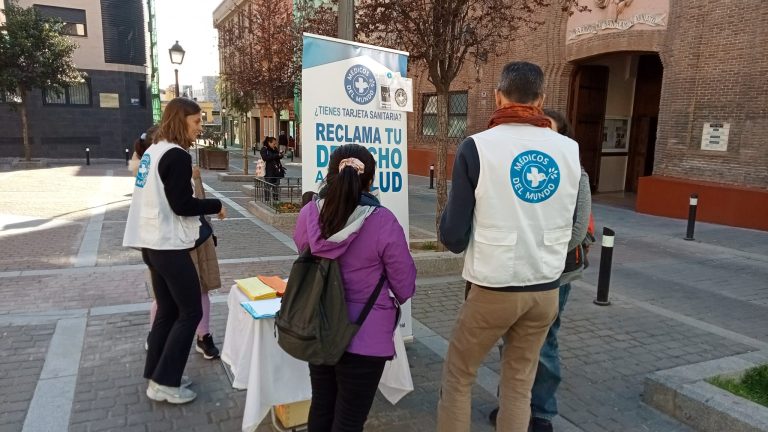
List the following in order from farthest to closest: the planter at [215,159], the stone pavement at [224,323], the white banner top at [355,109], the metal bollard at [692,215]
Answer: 1. the planter at [215,159]
2. the metal bollard at [692,215]
3. the white banner top at [355,109]
4. the stone pavement at [224,323]

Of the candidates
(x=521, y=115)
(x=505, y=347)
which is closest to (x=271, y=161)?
(x=505, y=347)

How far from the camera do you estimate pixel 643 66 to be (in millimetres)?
16312

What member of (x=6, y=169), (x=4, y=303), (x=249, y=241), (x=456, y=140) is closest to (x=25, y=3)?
(x=6, y=169)

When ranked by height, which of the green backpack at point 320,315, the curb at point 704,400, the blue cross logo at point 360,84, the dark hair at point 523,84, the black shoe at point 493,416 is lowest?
the black shoe at point 493,416

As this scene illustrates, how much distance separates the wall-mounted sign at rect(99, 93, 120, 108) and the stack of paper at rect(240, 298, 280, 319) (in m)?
29.2

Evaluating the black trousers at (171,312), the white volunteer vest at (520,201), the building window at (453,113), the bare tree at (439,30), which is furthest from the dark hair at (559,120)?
the building window at (453,113)

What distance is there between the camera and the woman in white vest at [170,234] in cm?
308

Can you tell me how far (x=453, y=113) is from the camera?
1906 centimetres

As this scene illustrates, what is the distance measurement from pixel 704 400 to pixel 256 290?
2815mm

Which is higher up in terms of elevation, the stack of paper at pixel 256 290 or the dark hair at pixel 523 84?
the dark hair at pixel 523 84

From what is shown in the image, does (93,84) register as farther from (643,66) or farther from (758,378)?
(758,378)

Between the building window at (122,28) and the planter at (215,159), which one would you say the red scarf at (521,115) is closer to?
the planter at (215,159)

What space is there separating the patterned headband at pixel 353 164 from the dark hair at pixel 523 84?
0.73 m

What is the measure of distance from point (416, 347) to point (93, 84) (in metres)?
29.1
